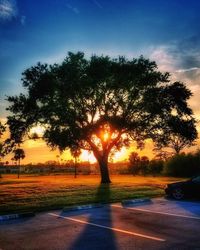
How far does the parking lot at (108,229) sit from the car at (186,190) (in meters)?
3.22

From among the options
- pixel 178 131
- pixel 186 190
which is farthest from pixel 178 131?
pixel 186 190

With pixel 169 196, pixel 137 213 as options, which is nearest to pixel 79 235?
pixel 137 213

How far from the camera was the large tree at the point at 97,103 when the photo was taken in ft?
113

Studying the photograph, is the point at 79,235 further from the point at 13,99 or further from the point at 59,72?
the point at 13,99

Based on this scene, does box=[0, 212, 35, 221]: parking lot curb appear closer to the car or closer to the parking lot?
the parking lot

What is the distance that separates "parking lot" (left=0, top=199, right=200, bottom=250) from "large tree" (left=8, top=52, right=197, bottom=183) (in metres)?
19.1

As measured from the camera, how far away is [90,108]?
35719 millimetres

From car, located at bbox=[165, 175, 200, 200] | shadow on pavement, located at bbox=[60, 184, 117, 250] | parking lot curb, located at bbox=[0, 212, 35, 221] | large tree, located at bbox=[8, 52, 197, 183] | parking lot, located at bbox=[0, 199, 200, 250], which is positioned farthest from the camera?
large tree, located at bbox=[8, 52, 197, 183]

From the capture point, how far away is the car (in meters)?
19.4

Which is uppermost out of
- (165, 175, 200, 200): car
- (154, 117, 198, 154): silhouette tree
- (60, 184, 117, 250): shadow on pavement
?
(154, 117, 198, 154): silhouette tree

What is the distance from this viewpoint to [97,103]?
3525 cm

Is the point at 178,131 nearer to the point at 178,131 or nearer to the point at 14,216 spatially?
the point at 178,131

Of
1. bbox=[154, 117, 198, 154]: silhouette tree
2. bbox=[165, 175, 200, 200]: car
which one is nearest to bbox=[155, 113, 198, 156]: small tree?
bbox=[154, 117, 198, 154]: silhouette tree

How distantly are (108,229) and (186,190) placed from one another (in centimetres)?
937
